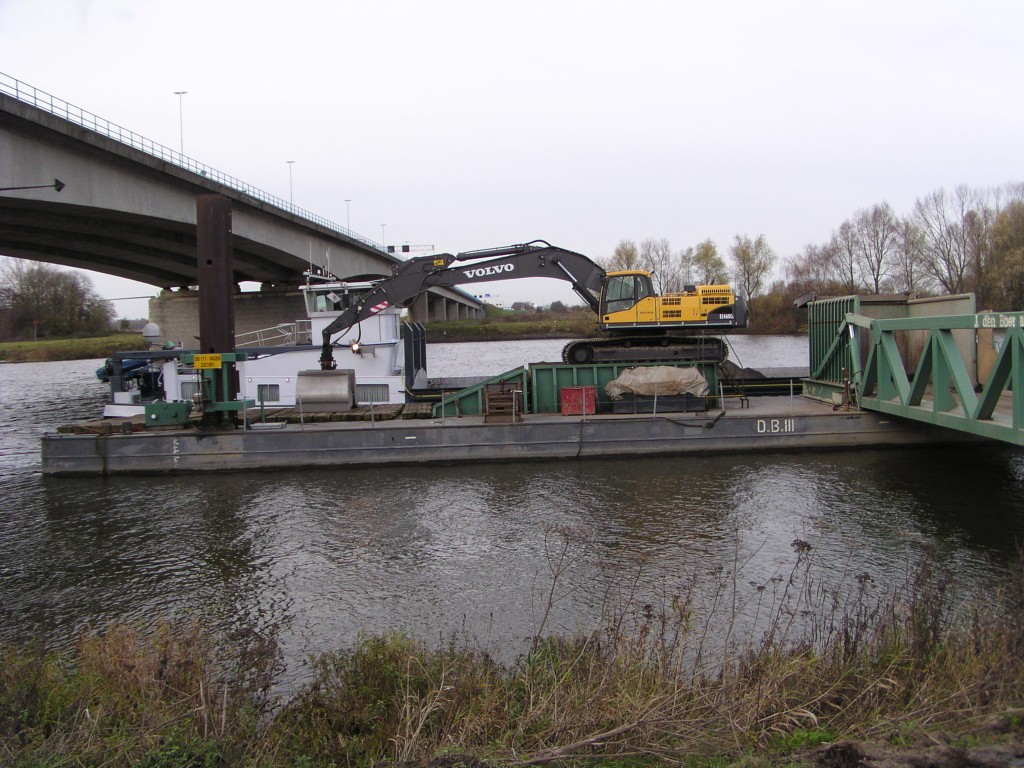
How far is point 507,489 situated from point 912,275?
51167mm

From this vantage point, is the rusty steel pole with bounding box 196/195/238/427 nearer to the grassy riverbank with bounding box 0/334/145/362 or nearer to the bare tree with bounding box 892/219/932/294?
the bare tree with bounding box 892/219/932/294

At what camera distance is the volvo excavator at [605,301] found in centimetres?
2084

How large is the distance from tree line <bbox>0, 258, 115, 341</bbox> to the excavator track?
268ft

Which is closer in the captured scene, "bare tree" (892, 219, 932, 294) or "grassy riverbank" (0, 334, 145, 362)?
"bare tree" (892, 219, 932, 294)

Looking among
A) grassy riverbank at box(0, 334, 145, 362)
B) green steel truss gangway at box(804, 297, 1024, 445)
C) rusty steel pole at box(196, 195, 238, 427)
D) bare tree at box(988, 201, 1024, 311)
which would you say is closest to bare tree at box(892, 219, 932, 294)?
bare tree at box(988, 201, 1024, 311)

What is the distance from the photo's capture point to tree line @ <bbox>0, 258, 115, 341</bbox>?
84312mm

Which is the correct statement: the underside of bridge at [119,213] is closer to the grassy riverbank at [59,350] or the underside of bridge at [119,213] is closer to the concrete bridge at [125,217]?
the concrete bridge at [125,217]

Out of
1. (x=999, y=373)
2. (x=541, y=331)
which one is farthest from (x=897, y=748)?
(x=541, y=331)

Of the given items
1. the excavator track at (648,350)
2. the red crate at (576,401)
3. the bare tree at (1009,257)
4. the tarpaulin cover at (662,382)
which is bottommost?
the red crate at (576,401)

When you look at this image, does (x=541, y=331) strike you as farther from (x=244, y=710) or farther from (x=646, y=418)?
(x=244, y=710)

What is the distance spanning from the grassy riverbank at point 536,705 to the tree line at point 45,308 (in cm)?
9102

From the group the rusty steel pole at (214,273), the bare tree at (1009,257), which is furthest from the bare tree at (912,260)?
the rusty steel pole at (214,273)

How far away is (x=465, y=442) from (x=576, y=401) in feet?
11.6

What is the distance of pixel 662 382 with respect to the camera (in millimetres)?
19859
